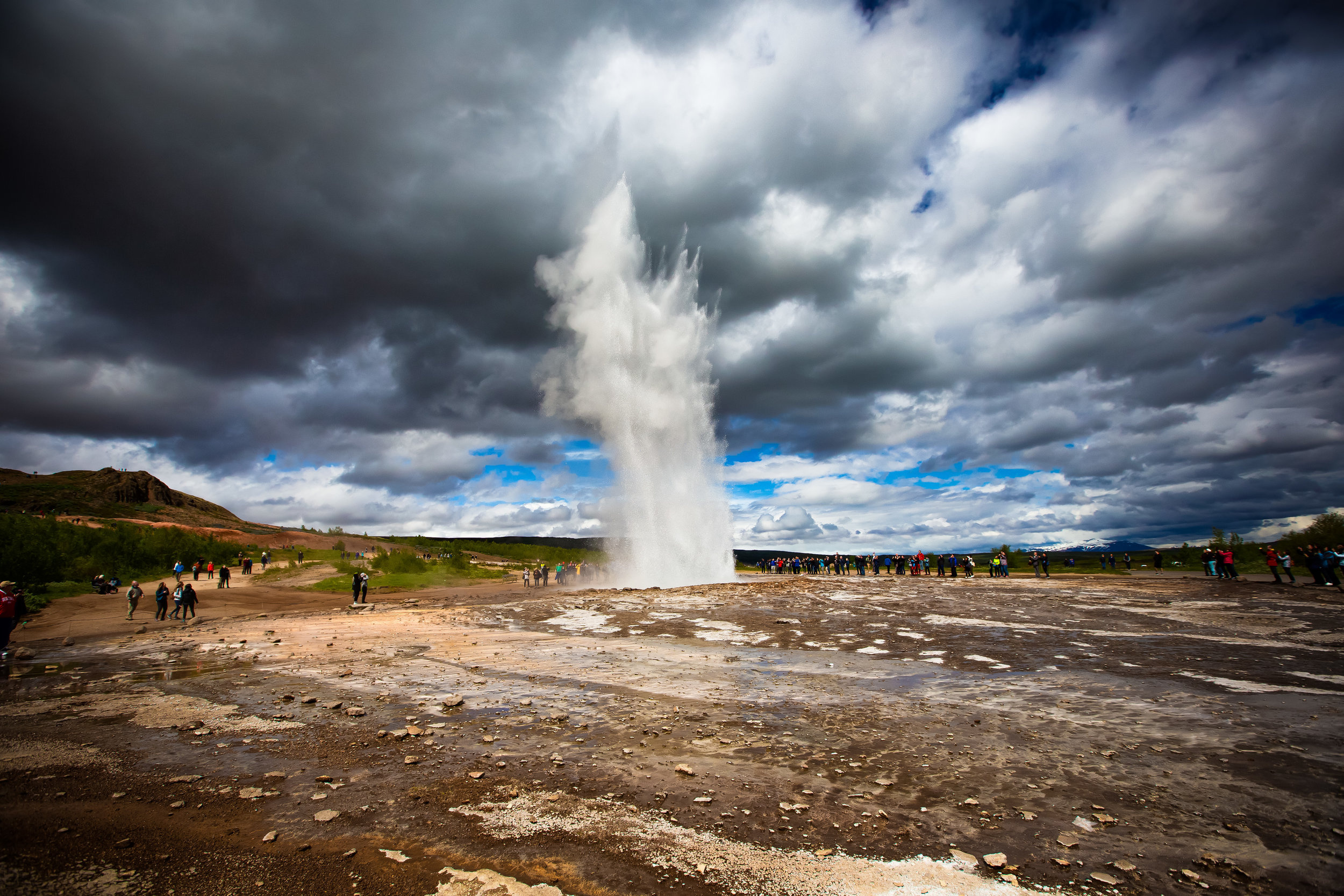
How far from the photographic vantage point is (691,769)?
19.5 ft

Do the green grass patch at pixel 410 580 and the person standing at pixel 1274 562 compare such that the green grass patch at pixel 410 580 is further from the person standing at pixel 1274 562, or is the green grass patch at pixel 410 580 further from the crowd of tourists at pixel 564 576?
the person standing at pixel 1274 562

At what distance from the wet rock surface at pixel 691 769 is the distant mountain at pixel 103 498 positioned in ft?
524

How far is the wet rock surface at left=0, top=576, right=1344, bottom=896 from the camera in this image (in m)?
4.03

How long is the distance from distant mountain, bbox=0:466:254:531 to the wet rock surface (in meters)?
160

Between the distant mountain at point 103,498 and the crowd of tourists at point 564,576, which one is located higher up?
the distant mountain at point 103,498

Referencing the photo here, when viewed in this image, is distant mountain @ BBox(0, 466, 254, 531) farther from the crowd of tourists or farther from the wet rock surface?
the wet rock surface

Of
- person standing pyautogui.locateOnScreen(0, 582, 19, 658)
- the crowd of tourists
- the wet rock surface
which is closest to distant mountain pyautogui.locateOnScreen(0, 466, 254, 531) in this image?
the crowd of tourists

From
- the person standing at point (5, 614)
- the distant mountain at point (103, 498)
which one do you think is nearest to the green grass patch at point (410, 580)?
the person standing at point (5, 614)

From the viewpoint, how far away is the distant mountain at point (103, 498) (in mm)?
136375

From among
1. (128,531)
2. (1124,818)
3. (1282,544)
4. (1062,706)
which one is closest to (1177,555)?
(1282,544)

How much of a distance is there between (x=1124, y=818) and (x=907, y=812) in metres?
1.78

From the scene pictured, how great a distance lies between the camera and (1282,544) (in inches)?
1574

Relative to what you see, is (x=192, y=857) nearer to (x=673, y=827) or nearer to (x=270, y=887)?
(x=270, y=887)

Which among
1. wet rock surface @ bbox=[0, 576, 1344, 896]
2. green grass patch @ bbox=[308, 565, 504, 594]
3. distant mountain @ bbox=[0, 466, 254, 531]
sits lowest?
green grass patch @ bbox=[308, 565, 504, 594]
